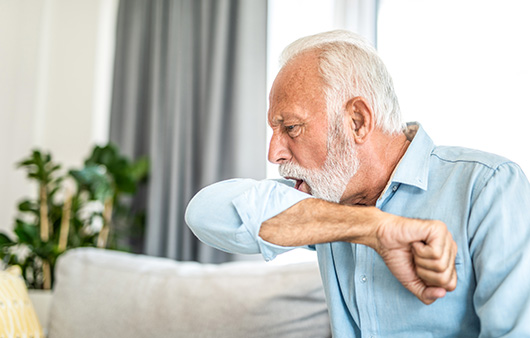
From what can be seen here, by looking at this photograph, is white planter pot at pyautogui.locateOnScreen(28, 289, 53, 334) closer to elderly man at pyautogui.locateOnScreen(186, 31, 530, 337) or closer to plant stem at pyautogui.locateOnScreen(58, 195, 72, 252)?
plant stem at pyautogui.locateOnScreen(58, 195, 72, 252)

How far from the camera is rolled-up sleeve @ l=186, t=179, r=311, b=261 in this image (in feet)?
2.87

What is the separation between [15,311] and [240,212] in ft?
3.69

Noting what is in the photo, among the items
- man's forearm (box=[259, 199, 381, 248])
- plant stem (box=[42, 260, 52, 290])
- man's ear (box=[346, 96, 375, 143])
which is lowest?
plant stem (box=[42, 260, 52, 290])

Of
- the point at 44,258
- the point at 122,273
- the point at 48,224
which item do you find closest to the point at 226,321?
the point at 122,273

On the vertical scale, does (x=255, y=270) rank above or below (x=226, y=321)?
above

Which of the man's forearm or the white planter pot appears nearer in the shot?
the man's forearm

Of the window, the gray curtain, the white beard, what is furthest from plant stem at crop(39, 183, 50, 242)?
the white beard

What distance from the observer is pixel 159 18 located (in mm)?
2854

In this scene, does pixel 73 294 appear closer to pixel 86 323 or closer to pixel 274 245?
pixel 86 323

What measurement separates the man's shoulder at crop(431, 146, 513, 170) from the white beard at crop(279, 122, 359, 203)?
175 millimetres

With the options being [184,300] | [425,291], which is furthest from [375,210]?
[184,300]

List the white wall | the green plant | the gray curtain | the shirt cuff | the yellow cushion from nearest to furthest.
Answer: the shirt cuff → the yellow cushion → the gray curtain → the green plant → the white wall

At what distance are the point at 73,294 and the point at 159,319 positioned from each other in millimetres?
373

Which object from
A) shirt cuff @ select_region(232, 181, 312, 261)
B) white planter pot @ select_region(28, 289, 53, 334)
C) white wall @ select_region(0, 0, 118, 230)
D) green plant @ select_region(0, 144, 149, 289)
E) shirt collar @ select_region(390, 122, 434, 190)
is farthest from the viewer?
white wall @ select_region(0, 0, 118, 230)
